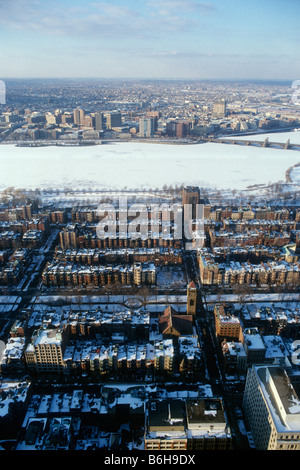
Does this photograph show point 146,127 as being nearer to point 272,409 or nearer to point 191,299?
point 191,299

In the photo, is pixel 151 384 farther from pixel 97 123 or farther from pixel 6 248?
pixel 97 123

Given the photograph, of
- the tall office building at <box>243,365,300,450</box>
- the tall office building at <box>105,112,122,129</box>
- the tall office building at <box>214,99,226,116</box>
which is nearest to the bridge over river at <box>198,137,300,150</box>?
the tall office building at <box>105,112,122,129</box>

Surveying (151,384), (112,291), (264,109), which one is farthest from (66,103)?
(151,384)

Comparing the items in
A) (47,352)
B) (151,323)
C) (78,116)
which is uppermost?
(78,116)

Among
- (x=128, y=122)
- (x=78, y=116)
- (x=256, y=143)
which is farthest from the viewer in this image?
(x=128, y=122)

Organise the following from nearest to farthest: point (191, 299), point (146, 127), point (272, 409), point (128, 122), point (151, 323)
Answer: point (272, 409)
point (191, 299)
point (151, 323)
point (146, 127)
point (128, 122)

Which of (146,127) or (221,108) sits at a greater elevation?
(221,108)

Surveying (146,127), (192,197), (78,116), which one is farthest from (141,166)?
(78,116)

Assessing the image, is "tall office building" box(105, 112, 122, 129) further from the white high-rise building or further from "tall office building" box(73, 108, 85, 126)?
the white high-rise building
